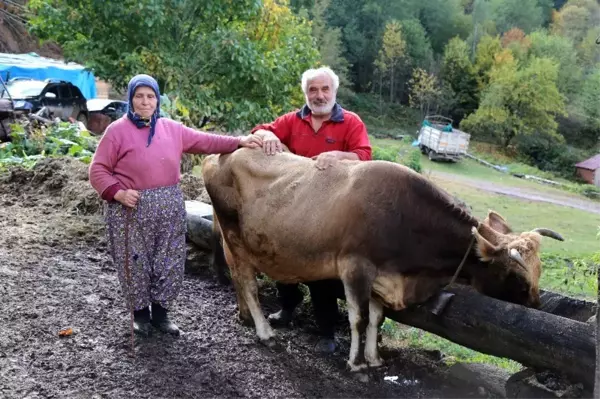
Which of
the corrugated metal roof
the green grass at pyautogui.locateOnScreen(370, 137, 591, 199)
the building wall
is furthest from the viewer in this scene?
the building wall

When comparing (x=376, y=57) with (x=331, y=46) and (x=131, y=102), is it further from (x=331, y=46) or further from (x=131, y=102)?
(x=131, y=102)

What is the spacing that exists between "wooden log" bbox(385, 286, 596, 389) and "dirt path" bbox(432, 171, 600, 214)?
26.2 m

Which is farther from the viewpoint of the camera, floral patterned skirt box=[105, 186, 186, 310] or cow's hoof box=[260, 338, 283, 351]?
cow's hoof box=[260, 338, 283, 351]

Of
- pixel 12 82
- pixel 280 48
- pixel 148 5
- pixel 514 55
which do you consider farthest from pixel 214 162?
pixel 514 55

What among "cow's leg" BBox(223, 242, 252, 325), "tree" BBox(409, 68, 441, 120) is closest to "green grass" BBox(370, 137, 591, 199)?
"tree" BBox(409, 68, 441, 120)

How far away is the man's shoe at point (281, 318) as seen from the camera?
5.73 m

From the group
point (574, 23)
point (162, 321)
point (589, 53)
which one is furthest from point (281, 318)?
point (574, 23)

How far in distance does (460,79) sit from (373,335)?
54.9m

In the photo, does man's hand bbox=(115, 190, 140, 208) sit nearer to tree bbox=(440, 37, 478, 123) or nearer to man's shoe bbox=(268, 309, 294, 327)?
man's shoe bbox=(268, 309, 294, 327)

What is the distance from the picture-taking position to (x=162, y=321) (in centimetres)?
513

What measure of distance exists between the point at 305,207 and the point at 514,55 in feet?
189

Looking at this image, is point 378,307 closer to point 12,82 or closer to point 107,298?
point 107,298

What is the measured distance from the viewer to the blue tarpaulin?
26.4 metres

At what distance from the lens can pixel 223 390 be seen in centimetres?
432
